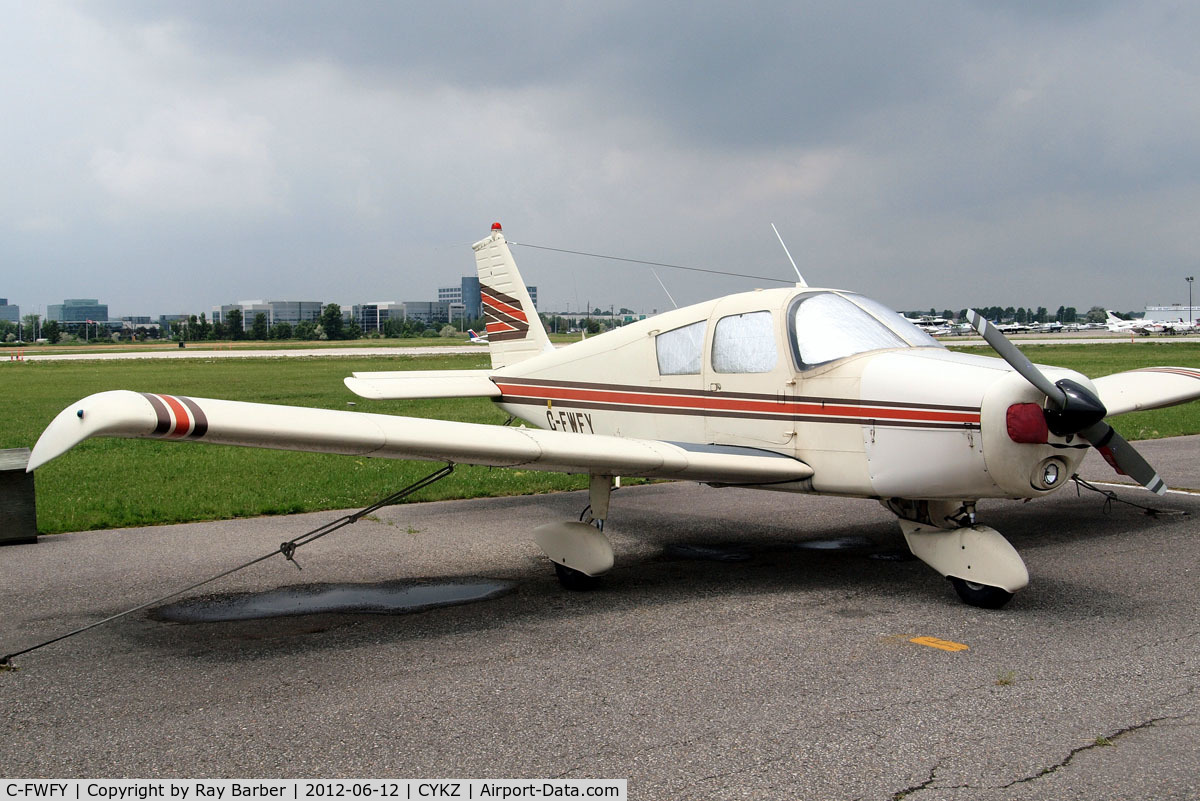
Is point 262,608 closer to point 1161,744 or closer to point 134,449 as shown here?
point 1161,744

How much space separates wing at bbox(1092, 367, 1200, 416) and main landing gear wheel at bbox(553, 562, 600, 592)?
604cm

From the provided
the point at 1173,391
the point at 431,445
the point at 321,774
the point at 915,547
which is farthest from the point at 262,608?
the point at 1173,391

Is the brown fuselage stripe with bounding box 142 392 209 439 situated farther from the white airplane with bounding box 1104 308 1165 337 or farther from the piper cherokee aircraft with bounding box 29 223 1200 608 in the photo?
the white airplane with bounding box 1104 308 1165 337

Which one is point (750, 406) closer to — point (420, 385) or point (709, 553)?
point (709, 553)

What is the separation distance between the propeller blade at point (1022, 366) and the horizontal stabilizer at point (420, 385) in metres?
5.49

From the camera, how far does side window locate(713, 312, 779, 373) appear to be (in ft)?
23.8

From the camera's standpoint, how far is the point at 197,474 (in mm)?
12453

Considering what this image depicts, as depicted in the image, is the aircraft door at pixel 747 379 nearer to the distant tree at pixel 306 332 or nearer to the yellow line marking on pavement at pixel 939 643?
the yellow line marking on pavement at pixel 939 643

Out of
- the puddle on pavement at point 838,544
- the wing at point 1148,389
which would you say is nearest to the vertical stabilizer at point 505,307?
the puddle on pavement at point 838,544

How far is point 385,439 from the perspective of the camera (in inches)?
222

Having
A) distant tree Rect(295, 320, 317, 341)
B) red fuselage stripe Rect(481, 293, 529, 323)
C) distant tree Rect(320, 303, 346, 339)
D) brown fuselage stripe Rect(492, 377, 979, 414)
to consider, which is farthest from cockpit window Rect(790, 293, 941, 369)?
distant tree Rect(295, 320, 317, 341)

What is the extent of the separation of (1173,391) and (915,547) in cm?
589

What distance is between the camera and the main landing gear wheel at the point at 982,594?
6.05 metres

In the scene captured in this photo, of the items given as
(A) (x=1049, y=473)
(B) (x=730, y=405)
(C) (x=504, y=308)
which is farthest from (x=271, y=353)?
(A) (x=1049, y=473)
